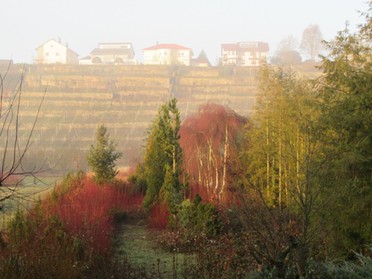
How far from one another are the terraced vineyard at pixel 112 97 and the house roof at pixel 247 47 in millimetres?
25208

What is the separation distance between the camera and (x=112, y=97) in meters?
58.6

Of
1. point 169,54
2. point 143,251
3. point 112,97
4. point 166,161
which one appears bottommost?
point 143,251

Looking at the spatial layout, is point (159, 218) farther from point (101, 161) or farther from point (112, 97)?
point (112, 97)

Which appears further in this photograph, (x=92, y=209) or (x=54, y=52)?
(x=54, y=52)

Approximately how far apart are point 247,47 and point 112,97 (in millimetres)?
40478

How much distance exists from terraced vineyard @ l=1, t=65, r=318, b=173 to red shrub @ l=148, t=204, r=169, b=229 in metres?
26.0

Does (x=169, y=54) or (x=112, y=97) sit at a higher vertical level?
(x=169, y=54)

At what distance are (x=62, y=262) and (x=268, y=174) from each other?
37.1 ft

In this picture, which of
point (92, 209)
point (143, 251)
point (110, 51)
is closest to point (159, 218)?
point (92, 209)

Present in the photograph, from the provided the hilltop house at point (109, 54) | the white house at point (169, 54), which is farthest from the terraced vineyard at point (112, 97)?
the white house at point (169, 54)

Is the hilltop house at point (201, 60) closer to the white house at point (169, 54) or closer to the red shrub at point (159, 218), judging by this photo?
the white house at point (169, 54)

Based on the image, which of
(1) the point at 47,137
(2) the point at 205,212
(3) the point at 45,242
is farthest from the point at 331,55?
(1) the point at 47,137

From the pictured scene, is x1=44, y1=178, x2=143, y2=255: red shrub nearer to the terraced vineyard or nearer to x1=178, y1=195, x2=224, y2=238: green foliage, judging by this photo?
x1=178, y1=195, x2=224, y2=238: green foliage

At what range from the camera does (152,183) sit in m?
16.8
